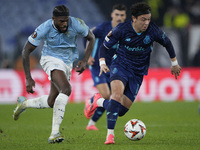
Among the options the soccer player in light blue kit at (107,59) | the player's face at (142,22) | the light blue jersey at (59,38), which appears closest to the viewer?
the player's face at (142,22)

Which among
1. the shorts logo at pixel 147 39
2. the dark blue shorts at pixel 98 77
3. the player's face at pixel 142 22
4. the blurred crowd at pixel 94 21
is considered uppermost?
the blurred crowd at pixel 94 21

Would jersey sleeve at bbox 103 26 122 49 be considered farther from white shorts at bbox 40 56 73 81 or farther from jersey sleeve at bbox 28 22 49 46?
jersey sleeve at bbox 28 22 49 46

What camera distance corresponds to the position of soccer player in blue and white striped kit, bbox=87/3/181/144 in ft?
20.3

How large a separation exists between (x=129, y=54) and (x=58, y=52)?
1202mm

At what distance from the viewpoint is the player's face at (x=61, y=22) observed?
6464mm

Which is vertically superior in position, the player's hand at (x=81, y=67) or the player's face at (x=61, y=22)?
the player's face at (x=61, y=22)

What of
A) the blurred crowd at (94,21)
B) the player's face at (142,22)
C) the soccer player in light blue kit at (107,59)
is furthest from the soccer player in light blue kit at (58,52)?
the blurred crowd at (94,21)

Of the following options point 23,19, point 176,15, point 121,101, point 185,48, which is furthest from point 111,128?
point 23,19

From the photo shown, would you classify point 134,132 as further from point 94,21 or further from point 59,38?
point 94,21

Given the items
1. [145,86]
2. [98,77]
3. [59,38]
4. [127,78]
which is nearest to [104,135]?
[127,78]

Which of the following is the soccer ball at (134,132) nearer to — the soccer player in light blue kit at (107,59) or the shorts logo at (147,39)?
the shorts logo at (147,39)

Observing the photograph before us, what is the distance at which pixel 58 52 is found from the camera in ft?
22.6

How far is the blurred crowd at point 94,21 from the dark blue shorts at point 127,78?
990 centimetres

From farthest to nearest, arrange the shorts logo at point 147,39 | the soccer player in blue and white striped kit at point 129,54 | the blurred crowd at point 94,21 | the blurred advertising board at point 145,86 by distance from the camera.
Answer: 1. the blurred crowd at point 94,21
2. the blurred advertising board at point 145,86
3. the shorts logo at point 147,39
4. the soccer player in blue and white striped kit at point 129,54
